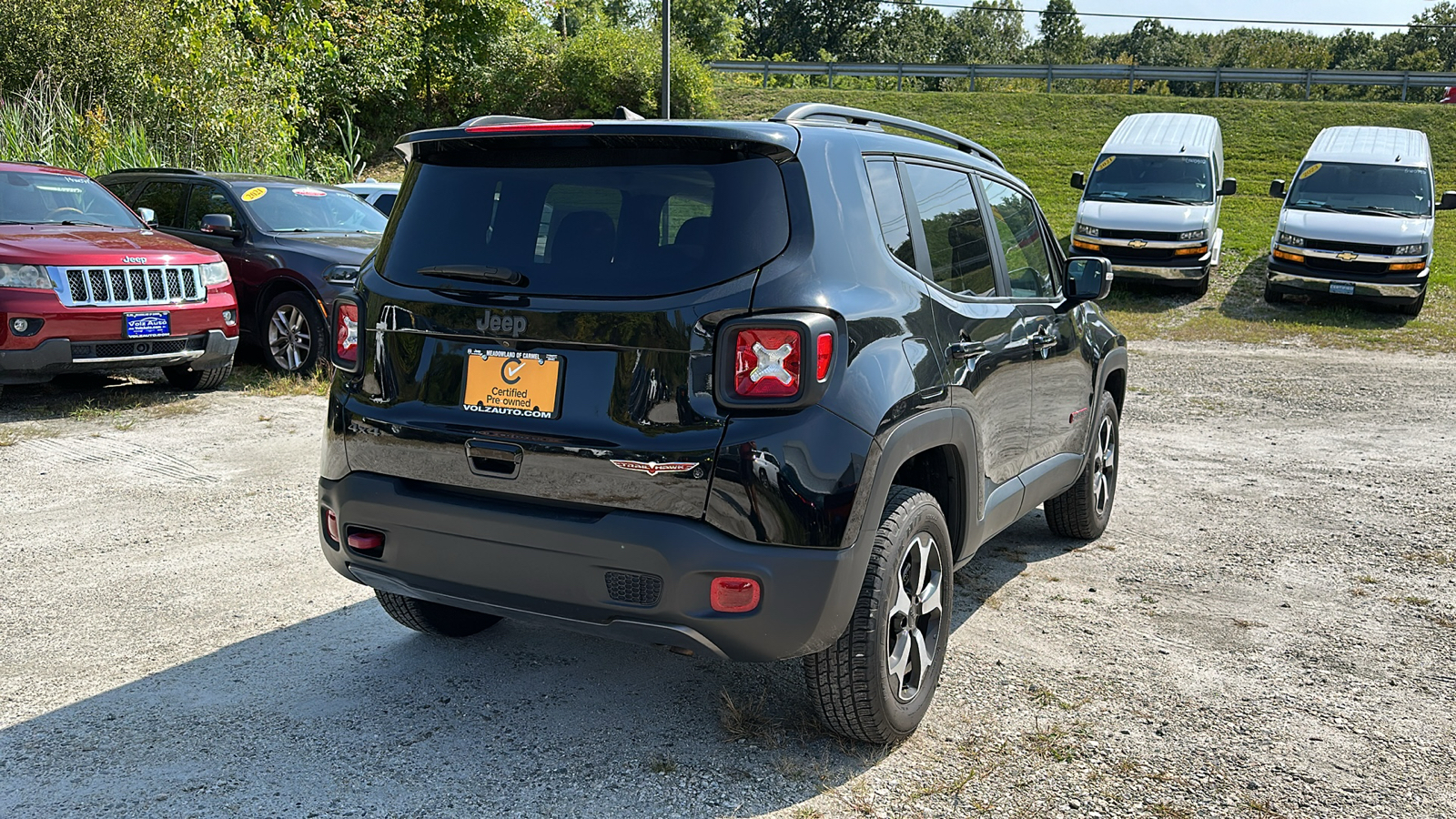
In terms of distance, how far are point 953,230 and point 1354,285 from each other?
13.2 meters

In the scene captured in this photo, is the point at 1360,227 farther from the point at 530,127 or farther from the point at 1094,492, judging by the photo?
the point at 530,127

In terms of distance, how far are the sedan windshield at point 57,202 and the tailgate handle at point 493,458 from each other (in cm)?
725

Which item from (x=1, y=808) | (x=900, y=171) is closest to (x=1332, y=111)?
(x=900, y=171)

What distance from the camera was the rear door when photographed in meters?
2.95

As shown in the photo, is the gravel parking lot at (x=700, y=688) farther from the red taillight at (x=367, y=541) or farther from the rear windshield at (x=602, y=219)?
the rear windshield at (x=602, y=219)

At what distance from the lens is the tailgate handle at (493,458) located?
3.07 metres

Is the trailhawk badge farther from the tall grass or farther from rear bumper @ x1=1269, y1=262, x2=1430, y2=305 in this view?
rear bumper @ x1=1269, y1=262, x2=1430, y2=305

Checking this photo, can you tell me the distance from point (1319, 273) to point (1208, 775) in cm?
1375

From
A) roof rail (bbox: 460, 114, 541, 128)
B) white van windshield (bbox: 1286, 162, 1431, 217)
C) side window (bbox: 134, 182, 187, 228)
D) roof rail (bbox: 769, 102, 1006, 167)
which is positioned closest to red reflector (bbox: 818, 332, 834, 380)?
roof rail (bbox: 769, 102, 1006, 167)

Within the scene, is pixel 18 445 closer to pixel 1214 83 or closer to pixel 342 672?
pixel 342 672

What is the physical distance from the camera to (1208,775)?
10.9 feet

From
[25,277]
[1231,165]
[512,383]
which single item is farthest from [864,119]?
[1231,165]

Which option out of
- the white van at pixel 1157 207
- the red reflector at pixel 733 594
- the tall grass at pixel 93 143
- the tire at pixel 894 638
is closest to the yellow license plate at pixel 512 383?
the red reflector at pixel 733 594

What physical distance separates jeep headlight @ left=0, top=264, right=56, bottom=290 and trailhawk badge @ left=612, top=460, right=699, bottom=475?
6.62 m
